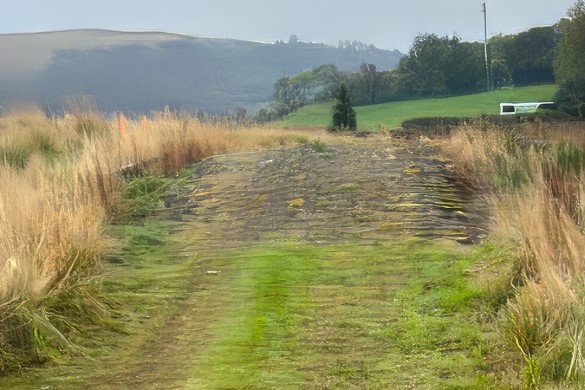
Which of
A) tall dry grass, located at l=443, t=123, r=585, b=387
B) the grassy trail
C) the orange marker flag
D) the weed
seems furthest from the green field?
tall dry grass, located at l=443, t=123, r=585, b=387

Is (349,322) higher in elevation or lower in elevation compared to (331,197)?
lower

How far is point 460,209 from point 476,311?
3.49 m

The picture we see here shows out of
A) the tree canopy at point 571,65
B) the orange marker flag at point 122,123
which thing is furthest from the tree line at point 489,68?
the orange marker flag at point 122,123

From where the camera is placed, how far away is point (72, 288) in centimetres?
544

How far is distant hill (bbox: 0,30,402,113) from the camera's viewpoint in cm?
1387

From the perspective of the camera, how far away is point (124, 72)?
1555 centimetres

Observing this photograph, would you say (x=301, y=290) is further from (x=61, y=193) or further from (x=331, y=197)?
(x=331, y=197)

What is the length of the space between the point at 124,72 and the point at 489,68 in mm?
7517

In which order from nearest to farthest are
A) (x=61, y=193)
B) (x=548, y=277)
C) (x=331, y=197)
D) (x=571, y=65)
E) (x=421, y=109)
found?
1. (x=548, y=277)
2. (x=61, y=193)
3. (x=331, y=197)
4. (x=571, y=65)
5. (x=421, y=109)

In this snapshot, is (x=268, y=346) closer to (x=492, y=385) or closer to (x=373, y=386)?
(x=373, y=386)

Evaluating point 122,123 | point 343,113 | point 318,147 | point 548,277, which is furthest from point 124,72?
point 548,277

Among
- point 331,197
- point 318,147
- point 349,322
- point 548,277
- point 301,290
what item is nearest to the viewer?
point 548,277

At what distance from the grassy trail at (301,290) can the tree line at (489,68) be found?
26.6ft

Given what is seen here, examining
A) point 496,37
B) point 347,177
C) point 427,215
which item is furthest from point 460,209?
point 496,37
